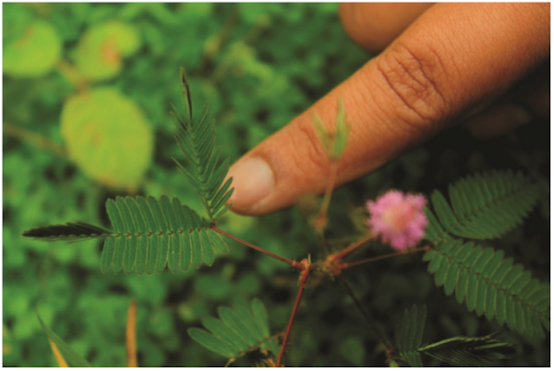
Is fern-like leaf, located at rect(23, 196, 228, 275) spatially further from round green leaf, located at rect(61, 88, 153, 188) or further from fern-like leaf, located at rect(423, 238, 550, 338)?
round green leaf, located at rect(61, 88, 153, 188)

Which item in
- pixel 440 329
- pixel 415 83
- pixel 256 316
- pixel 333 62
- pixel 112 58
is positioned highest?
pixel 112 58

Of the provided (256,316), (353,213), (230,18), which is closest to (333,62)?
(230,18)

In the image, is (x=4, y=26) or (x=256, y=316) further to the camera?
(x=4, y=26)

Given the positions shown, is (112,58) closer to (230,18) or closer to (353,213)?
(230,18)

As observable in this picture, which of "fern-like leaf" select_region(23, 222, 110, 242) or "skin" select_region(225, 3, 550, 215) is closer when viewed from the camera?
"fern-like leaf" select_region(23, 222, 110, 242)

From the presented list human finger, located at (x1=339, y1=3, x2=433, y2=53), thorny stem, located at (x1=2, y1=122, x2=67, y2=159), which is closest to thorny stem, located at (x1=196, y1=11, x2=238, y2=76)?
human finger, located at (x1=339, y1=3, x2=433, y2=53)

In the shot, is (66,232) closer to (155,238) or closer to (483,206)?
(155,238)

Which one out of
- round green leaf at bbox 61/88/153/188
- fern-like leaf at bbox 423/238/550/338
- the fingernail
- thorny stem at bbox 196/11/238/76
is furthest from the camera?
thorny stem at bbox 196/11/238/76
